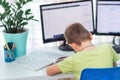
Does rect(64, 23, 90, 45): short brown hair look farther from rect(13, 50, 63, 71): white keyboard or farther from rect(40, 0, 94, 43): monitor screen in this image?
rect(40, 0, 94, 43): monitor screen

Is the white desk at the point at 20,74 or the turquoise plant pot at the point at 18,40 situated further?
the turquoise plant pot at the point at 18,40

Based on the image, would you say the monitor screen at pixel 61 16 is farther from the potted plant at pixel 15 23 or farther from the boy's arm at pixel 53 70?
the boy's arm at pixel 53 70

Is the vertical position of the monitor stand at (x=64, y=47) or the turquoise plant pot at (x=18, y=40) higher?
the turquoise plant pot at (x=18, y=40)

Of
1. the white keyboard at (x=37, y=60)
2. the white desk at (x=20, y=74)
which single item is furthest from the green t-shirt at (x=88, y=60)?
the white keyboard at (x=37, y=60)

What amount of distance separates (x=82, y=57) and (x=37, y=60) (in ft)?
1.63

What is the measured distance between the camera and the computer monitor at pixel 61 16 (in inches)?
95.3

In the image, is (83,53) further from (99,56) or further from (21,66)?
(21,66)

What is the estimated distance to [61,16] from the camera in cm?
247

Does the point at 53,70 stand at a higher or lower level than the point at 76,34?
lower

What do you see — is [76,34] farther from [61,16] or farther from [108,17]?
[108,17]

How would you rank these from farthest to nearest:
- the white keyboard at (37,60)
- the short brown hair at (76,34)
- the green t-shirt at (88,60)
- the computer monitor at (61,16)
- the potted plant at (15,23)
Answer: the computer monitor at (61,16), the potted plant at (15,23), the white keyboard at (37,60), the short brown hair at (76,34), the green t-shirt at (88,60)

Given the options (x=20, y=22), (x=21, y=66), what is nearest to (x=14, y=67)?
(x=21, y=66)

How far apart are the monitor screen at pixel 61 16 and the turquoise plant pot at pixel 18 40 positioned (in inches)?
7.1

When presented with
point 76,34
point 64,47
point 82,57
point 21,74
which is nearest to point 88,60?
point 82,57
